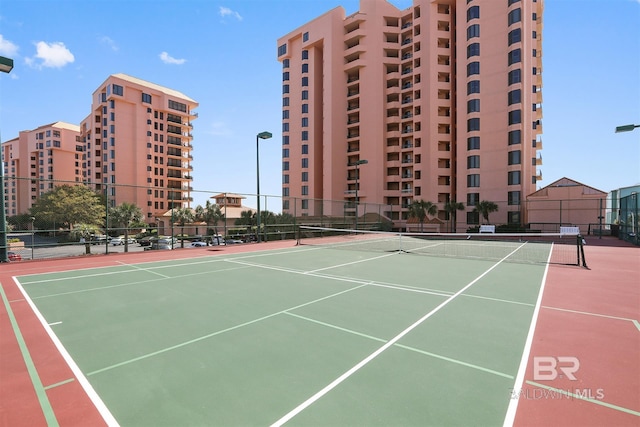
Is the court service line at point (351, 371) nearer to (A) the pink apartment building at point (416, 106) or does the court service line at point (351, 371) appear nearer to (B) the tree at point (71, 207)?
(A) the pink apartment building at point (416, 106)

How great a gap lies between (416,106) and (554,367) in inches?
2315

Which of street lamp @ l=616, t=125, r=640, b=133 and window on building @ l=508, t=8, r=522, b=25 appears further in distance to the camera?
window on building @ l=508, t=8, r=522, b=25

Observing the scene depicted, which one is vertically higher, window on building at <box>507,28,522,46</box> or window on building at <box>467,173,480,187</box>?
window on building at <box>507,28,522,46</box>

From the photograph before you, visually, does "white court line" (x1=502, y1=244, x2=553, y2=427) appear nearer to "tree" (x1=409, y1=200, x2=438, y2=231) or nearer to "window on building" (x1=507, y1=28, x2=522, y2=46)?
"tree" (x1=409, y1=200, x2=438, y2=231)

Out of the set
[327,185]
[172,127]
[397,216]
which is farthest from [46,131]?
[397,216]

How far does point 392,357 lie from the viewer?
464cm

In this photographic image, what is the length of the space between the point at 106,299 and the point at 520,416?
8.75 meters

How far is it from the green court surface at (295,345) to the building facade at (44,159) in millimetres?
110319

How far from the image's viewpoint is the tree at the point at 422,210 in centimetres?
4956

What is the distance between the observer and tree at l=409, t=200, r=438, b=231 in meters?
49.6

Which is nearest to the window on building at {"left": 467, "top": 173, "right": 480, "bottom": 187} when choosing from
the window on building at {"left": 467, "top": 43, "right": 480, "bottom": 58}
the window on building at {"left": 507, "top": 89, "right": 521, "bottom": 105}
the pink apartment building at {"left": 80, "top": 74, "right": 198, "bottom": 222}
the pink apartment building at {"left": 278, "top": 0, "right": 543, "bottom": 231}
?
the pink apartment building at {"left": 278, "top": 0, "right": 543, "bottom": 231}

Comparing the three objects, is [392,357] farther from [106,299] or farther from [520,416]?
[106,299]

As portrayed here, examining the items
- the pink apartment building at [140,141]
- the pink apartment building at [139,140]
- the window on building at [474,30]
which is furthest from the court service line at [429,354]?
the pink apartment building at [139,140]

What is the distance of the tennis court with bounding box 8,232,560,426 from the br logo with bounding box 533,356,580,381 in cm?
27
